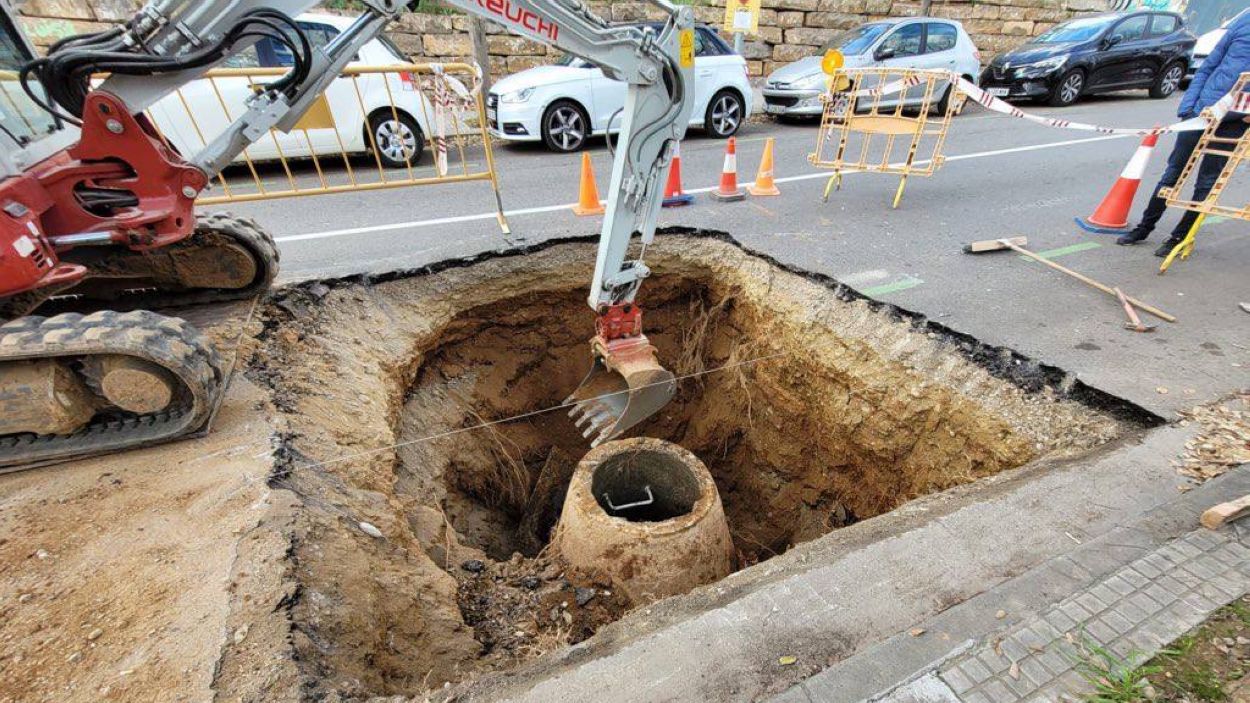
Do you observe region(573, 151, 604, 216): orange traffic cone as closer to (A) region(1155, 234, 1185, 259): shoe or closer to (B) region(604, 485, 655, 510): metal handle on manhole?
(B) region(604, 485, 655, 510): metal handle on manhole

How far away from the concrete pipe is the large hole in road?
0.43 feet

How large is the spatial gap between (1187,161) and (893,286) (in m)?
3.06

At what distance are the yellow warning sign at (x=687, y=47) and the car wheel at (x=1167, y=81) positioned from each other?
16339 millimetres

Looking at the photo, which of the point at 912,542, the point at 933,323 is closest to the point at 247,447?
the point at 912,542

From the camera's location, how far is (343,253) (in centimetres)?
553

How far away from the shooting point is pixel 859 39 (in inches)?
447

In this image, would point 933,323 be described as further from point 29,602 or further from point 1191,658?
point 29,602

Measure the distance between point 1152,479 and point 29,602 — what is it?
16.3ft

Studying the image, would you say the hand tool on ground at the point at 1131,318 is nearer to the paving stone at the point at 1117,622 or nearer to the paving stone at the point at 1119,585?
the paving stone at the point at 1119,585

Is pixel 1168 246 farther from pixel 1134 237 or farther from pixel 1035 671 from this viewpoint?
pixel 1035 671

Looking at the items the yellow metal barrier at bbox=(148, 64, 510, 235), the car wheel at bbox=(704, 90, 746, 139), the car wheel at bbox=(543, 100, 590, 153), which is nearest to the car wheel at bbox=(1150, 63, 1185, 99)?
the car wheel at bbox=(704, 90, 746, 139)

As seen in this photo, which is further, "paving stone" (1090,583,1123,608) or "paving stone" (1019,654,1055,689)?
"paving stone" (1090,583,1123,608)

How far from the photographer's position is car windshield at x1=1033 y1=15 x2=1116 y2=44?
12373 mm

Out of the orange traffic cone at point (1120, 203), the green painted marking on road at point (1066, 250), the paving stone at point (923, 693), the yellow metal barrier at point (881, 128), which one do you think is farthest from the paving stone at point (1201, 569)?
the yellow metal barrier at point (881, 128)
